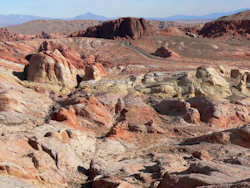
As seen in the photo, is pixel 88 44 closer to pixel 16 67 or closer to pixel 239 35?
Result: pixel 16 67

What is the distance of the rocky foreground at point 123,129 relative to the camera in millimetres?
16062

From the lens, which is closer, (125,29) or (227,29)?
(125,29)

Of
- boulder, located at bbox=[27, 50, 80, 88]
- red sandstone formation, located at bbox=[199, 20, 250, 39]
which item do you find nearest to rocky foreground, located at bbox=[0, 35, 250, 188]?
boulder, located at bbox=[27, 50, 80, 88]

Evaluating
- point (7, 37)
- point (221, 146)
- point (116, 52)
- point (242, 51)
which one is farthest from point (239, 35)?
point (221, 146)

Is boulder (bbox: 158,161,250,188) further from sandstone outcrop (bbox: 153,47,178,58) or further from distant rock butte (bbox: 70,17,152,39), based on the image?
distant rock butte (bbox: 70,17,152,39)

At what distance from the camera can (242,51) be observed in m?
83.7

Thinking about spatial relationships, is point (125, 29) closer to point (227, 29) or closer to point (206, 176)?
point (227, 29)

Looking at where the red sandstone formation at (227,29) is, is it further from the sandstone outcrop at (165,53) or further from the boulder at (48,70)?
the boulder at (48,70)

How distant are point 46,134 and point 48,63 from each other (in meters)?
28.0

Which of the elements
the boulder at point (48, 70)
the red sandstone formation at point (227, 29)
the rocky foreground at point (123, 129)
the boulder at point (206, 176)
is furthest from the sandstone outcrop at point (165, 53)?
the boulder at point (206, 176)

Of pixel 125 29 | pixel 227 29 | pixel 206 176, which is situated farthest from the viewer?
pixel 227 29

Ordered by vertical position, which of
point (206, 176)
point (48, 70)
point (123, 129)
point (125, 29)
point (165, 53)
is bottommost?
point (123, 129)

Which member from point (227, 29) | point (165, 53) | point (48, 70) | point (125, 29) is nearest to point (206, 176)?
point (48, 70)

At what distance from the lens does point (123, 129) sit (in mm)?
28141
